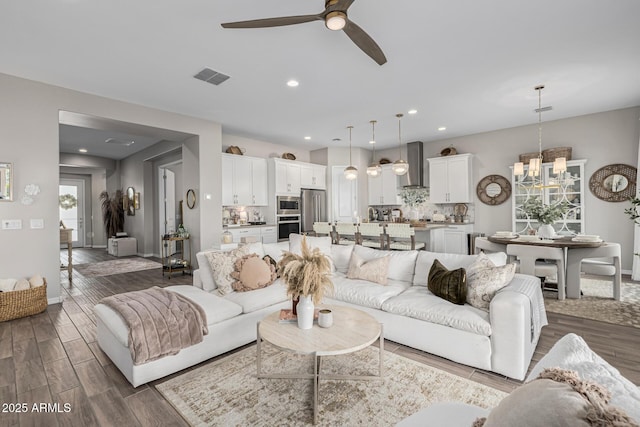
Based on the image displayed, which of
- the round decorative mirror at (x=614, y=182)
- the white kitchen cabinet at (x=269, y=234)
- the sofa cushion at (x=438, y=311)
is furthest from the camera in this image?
the white kitchen cabinet at (x=269, y=234)

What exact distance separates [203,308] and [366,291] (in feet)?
5.18

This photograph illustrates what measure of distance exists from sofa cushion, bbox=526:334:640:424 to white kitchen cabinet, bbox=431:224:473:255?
570 centimetres

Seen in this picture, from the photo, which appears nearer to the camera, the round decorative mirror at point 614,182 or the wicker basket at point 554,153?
the round decorative mirror at point 614,182

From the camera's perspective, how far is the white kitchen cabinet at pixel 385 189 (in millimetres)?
8250

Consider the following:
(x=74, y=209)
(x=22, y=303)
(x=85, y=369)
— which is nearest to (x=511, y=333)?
(x=85, y=369)

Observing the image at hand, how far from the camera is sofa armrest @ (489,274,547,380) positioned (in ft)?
7.49

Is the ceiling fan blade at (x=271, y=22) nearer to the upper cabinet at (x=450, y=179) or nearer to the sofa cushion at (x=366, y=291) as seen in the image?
the sofa cushion at (x=366, y=291)

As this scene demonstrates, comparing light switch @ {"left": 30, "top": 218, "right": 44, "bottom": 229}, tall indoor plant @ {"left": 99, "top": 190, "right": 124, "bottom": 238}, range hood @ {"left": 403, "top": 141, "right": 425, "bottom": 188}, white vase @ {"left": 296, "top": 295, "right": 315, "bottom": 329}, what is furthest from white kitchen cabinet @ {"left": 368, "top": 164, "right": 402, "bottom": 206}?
tall indoor plant @ {"left": 99, "top": 190, "right": 124, "bottom": 238}

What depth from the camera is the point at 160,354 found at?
229 centimetres

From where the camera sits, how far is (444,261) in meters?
3.26

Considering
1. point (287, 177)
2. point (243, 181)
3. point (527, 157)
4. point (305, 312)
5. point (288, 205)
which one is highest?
point (527, 157)

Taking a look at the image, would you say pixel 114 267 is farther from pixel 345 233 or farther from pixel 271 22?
pixel 271 22

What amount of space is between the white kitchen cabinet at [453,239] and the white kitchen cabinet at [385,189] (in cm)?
171

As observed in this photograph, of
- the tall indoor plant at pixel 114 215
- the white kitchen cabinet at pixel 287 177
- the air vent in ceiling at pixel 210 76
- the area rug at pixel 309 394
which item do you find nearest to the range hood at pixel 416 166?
the white kitchen cabinet at pixel 287 177
